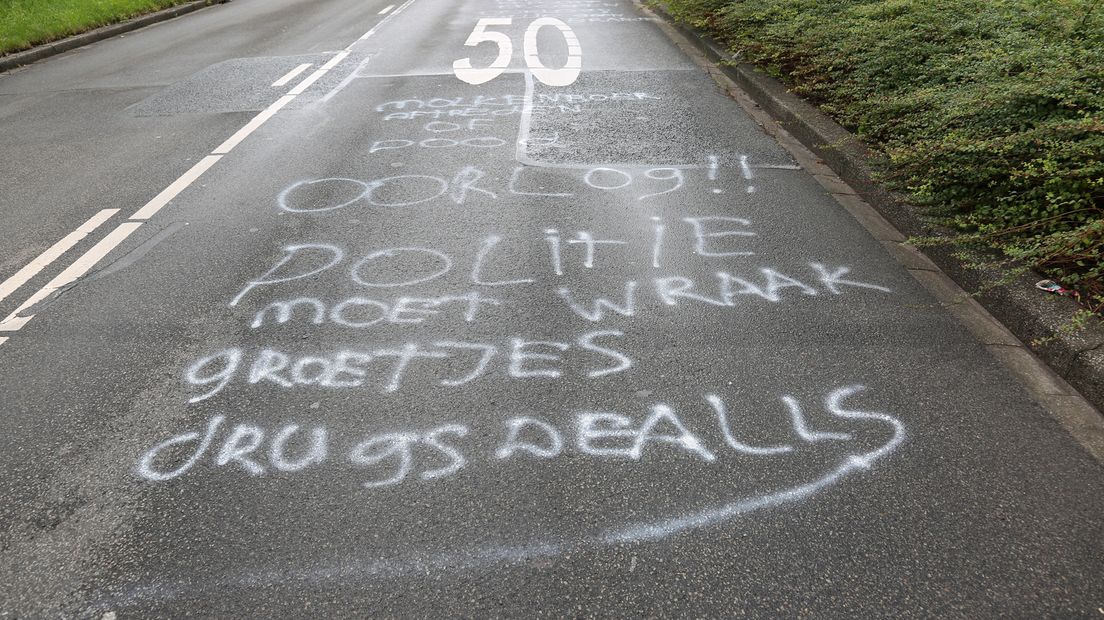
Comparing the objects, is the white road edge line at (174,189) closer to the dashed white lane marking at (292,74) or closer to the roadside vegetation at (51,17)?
the dashed white lane marking at (292,74)

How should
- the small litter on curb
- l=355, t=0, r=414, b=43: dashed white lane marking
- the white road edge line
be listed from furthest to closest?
l=355, t=0, r=414, b=43: dashed white lane marking < the white road edge line < the small litter on curb

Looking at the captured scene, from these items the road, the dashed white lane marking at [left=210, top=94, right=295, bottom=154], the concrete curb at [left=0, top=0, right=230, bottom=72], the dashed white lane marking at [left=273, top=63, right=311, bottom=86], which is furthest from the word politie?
the concrete curb at [left=0, top=0, right=230, bottom=72]

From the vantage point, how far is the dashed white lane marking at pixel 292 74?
32.6 ft

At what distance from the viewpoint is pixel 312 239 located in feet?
16.3

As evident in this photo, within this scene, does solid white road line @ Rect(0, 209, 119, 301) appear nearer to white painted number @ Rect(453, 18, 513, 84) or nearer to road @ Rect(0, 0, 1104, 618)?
road @ Rect(0, 0, 1104, 618)

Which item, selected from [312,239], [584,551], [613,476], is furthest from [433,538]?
[312,239]

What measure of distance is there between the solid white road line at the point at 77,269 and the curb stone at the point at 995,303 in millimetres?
5077

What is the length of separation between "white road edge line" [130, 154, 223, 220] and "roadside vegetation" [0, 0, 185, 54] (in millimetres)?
8791

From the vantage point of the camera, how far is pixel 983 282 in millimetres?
3998

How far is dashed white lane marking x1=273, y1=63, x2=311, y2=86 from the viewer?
9938mm

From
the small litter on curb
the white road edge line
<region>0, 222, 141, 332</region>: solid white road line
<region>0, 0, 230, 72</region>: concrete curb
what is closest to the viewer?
the small litter on curb

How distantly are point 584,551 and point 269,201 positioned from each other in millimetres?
4277

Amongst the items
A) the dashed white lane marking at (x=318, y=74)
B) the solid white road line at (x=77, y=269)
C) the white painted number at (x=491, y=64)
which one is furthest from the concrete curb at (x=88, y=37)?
the solid white road line at (x=77, y=269)

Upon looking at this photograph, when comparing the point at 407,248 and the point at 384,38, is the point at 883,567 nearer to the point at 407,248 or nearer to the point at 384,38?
the point at 407,248
